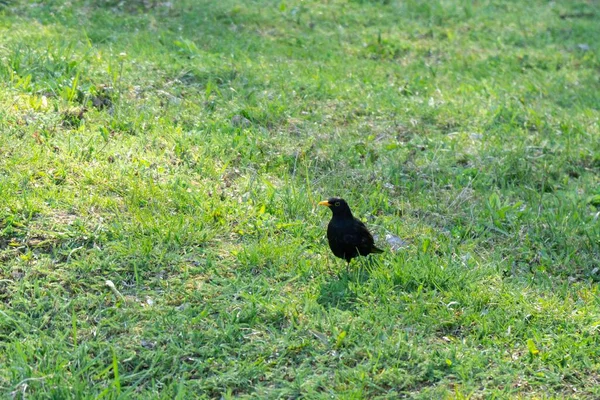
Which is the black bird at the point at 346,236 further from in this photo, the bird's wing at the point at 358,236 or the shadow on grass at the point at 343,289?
the shadow on grass at the point at 343,289

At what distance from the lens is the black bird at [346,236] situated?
5152mm

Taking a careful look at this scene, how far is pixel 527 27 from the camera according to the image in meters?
10.8

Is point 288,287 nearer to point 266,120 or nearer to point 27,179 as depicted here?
point 27,179

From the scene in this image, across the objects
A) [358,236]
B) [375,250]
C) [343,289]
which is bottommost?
[343,289]

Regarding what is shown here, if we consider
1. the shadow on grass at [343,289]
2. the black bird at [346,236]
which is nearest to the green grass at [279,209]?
the shadow on grass at [343,289]

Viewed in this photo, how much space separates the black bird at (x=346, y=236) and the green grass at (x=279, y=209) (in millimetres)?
160

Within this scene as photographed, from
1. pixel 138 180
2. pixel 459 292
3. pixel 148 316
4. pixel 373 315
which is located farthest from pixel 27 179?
pixel 459 292

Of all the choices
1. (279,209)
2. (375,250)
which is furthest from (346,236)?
(279,209)

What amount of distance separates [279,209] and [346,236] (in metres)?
0.87

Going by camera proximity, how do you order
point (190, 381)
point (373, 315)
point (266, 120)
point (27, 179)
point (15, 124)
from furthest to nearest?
point (266, 120)
point (15, 124)
point (27, 179)
point (373, 315)
point (190, 381)

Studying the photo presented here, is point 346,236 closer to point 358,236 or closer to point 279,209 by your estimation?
point 358,236

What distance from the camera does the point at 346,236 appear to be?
202 inches

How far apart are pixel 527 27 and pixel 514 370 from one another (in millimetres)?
7318

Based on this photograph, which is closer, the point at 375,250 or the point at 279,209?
the point at 375,250
